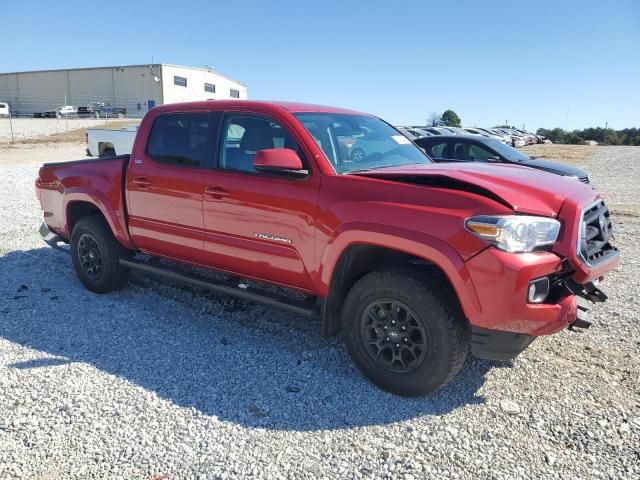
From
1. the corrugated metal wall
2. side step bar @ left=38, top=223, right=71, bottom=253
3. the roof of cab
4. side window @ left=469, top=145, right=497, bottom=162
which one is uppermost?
the corrugated metal wall

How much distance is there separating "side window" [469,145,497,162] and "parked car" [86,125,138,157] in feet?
26.3

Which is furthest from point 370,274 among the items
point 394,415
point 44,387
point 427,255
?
point 44,387

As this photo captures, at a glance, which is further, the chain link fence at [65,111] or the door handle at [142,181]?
the chain link fence at [65,111]

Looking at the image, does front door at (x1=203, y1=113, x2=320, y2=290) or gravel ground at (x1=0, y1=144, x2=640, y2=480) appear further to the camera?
front door at (x1=203, y1=113, x2=320, y2=290)

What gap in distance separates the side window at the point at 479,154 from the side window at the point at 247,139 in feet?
24.4

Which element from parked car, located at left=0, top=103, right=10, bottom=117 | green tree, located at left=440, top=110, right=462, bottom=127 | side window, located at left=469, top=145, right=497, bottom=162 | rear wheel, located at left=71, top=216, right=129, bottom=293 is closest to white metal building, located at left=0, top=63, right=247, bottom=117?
parked car, located at left=0, top=103, right=10, bottom=117

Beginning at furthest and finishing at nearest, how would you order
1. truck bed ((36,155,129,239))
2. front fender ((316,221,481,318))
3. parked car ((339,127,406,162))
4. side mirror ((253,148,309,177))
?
truck bed ((36,155,129,239))
parked car ((339,127,406,162))
side mirror ((253,148,309,177))
front fender ((316,221,481,318))

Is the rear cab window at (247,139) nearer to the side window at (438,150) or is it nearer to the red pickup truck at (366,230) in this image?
the red pickup truck at (366,230)

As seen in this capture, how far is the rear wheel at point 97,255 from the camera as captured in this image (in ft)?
17.1

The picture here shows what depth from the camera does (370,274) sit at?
11.5ft

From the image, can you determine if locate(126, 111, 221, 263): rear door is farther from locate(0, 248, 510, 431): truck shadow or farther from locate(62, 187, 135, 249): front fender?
locate(0, 248, 510, 431): truck shadow

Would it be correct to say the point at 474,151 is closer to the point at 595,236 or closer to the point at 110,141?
the point at 595,236

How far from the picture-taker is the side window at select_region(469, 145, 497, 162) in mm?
10602

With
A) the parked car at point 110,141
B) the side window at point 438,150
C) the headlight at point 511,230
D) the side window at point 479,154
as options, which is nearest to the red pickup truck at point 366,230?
the headlight at point 511,230
